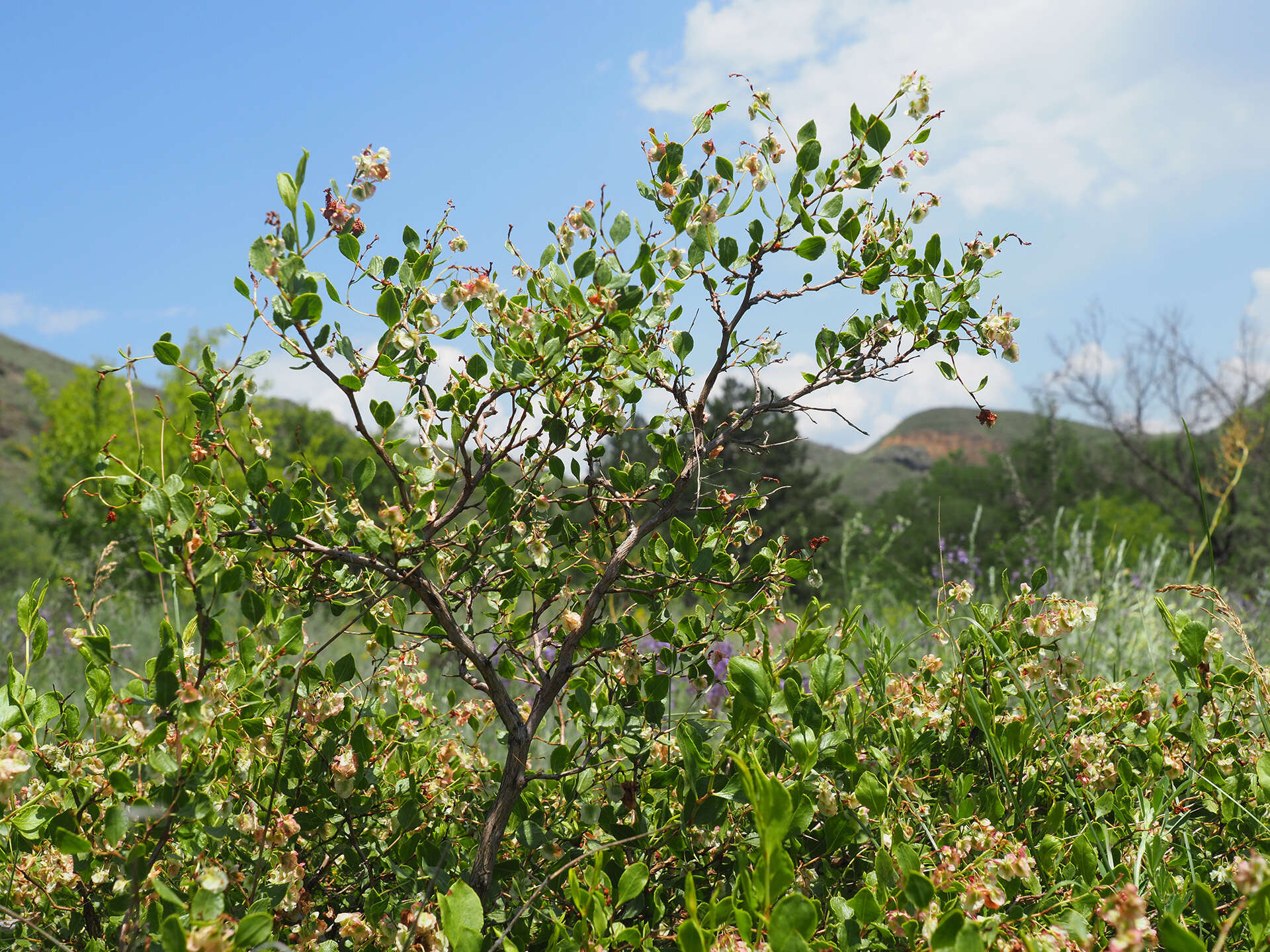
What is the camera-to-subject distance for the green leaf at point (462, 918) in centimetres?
100

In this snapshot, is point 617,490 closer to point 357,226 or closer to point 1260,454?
point 357,226

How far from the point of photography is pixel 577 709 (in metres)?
1.39

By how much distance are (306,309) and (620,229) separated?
544 millimetres

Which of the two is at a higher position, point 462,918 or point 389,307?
point 389,307

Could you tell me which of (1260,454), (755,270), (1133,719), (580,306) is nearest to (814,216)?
(755,270)

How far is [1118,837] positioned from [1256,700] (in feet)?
1.51

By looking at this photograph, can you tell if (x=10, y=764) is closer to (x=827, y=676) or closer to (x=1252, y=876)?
(x=827, y=676)

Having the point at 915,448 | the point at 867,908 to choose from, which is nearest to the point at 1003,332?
the point at 867,908

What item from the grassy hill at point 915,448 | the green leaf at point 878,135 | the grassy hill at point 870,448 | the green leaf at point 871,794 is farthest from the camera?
the grassy hill at point 915,448

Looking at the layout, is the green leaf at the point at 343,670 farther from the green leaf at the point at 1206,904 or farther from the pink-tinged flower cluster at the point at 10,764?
the green leaf at the point at 1206,904

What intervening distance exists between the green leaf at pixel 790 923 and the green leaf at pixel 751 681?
336 mm

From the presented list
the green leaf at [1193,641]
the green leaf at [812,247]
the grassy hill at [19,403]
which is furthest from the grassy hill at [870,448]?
the green leaf at [812,247]

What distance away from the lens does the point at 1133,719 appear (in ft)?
5.31

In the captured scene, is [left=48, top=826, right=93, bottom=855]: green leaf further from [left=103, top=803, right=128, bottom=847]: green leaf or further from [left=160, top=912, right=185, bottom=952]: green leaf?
[left=160, top=912, right=185, bottom=952]: green leaf
